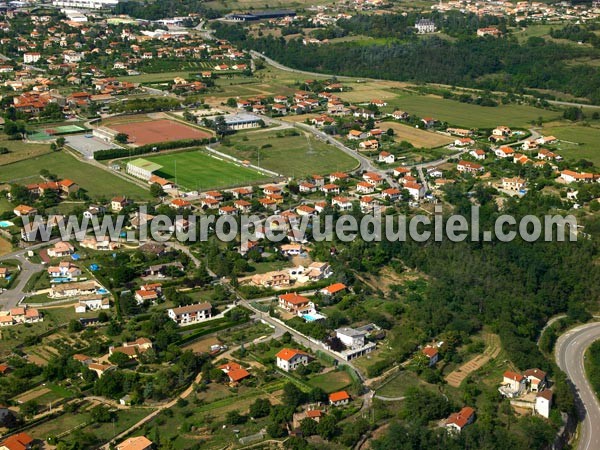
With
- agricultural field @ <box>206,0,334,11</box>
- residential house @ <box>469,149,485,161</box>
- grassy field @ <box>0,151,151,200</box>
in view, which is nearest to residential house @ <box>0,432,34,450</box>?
grassy field @ <box>0,151,151,200</box>

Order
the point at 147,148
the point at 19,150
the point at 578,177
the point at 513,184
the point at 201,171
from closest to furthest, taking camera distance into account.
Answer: the point at 513,184 → the point at 578,177 → the point at 201,171 → the point at 19,150 → the point at 147,148

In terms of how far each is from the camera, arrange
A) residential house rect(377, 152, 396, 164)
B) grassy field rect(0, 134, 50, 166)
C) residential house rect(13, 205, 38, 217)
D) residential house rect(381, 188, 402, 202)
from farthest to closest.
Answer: residential house rect(377, 152, 396, 164) < grassy field rect(0, 134, 50, 166) < residential house rect(381, 188, 402, 202) < residential house rect(13, 205, 38, 217)

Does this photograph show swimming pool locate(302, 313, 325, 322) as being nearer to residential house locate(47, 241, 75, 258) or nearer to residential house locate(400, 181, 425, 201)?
residential house locate(47, 241, 75, 258)

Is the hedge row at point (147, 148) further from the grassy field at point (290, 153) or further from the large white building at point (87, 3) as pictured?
the large white building at point (87, 3)

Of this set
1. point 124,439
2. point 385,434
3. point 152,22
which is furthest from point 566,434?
point 152,22

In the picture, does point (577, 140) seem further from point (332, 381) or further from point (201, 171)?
point (332, 381)

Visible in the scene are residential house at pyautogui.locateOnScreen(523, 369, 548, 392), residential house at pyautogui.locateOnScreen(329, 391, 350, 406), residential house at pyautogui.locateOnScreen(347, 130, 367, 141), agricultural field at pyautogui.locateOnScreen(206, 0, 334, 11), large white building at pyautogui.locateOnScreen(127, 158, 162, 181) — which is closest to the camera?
residential house at pyautogui.locateOnScreen(329, 391, 350, 406)

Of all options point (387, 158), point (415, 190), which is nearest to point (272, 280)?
point (415, 190)

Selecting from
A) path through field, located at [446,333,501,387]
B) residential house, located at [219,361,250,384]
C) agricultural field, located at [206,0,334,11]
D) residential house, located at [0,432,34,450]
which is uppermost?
agricultural field, located at [206,0,334,11]
